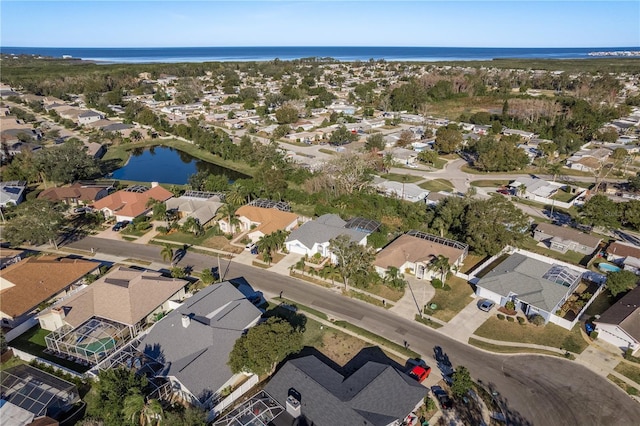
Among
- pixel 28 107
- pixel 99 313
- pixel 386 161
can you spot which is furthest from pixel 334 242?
pixel 28 107

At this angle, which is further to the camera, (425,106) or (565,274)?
(425,106)

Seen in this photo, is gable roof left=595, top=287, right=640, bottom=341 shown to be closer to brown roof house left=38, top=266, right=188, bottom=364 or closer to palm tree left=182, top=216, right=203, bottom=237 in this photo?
brown roof house left=38, top=266, right=188, bottom=364

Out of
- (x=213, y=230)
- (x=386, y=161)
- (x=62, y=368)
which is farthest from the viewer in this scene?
(x=386, y=161)

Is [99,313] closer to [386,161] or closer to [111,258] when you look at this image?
[111,258]

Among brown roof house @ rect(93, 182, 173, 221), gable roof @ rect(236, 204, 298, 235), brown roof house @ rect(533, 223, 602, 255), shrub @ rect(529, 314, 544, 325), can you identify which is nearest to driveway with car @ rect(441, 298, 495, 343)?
shrub @ rect(529, 314, 544, 325)

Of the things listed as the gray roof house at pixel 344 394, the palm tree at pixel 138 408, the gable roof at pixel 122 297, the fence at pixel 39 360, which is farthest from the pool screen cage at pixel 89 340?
the gray roof house at pixel 344 394

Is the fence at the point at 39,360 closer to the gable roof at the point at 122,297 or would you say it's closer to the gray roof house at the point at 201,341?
the gable roof at the point at 122,297

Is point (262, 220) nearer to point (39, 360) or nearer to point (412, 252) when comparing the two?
point (412, 252)
